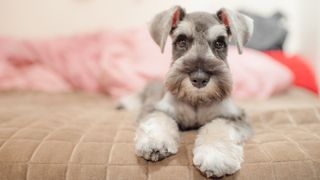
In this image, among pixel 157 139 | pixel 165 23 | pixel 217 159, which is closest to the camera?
pixel 217 159

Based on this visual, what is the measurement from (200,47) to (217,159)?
1.48 feet

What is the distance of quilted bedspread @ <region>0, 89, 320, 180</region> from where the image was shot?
1.35 m

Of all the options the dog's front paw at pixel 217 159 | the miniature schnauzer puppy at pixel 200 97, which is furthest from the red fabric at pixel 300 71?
the dog's front paw at pixel 217 159

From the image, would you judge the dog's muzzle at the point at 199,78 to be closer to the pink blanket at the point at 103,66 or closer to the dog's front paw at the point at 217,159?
the dog's front paw at the point at 217,159

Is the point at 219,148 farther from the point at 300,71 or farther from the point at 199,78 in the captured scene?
the point at 300,71

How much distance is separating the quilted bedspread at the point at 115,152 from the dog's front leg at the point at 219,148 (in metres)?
0.03

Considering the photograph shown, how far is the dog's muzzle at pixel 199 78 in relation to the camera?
141 cm

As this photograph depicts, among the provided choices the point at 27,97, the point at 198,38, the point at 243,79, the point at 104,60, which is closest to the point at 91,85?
the point at 104,60

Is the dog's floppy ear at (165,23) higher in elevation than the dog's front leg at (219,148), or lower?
higher

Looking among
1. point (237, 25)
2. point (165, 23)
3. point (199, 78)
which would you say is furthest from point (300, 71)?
point (199, 78)

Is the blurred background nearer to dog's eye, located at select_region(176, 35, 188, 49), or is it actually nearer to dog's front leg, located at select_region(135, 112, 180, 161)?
dog's eye, located at select_region(176, 35, 188, 49)

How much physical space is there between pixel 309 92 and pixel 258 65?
442 millimetres

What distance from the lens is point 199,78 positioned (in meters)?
1.41

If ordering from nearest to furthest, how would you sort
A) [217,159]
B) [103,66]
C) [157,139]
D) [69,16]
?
1. [217,159]
2. [157,139]
3. [103,66]
4. [69,16]
